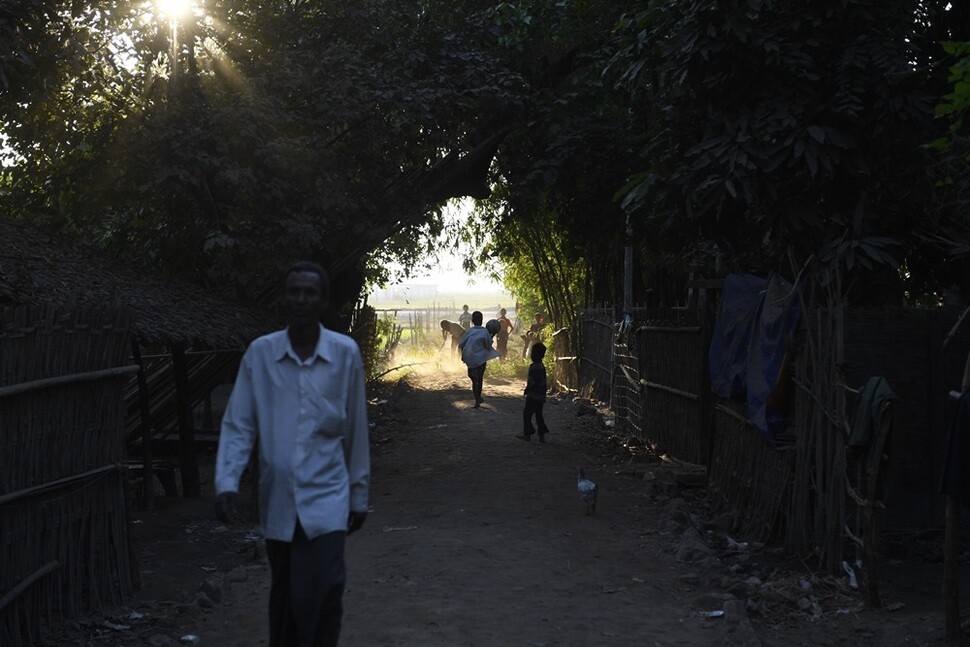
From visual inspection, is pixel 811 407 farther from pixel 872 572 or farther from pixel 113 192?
pixel 113 192

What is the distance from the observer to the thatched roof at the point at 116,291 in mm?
8578

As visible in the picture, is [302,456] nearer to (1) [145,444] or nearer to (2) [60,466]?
(2) [60,466]

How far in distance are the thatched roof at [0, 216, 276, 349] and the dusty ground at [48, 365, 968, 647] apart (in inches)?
72.4

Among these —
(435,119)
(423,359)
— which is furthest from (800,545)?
(423,359)

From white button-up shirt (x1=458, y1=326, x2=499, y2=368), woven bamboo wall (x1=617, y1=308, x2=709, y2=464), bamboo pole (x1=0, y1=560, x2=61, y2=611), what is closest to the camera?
bamboo pole (x1=0, y1=560, x2=61, y2=611)

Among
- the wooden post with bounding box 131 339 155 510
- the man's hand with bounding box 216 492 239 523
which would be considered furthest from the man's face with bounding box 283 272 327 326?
the wooden post with bounding box 131 339 155 510

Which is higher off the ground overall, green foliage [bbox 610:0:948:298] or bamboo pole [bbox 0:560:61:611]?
green foliage [bbox 610:0:948:298]

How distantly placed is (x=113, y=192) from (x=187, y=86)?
1.52 metres

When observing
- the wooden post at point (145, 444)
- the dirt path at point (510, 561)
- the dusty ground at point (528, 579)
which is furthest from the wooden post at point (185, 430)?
the dirt path at point (510, 561)

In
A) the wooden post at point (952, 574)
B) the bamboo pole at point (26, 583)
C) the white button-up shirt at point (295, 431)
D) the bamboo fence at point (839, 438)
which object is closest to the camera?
the white button-up shirt at point (295, 431)

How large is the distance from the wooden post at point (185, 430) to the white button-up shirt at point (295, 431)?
7.89 meters

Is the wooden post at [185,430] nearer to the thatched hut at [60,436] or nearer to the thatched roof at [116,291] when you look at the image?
the thatched roof at [116,291]

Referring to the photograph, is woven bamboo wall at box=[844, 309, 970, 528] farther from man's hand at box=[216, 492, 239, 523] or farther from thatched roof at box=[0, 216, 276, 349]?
thatched roof at box=[0, 216, 276, 349]

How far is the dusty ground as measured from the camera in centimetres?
657
